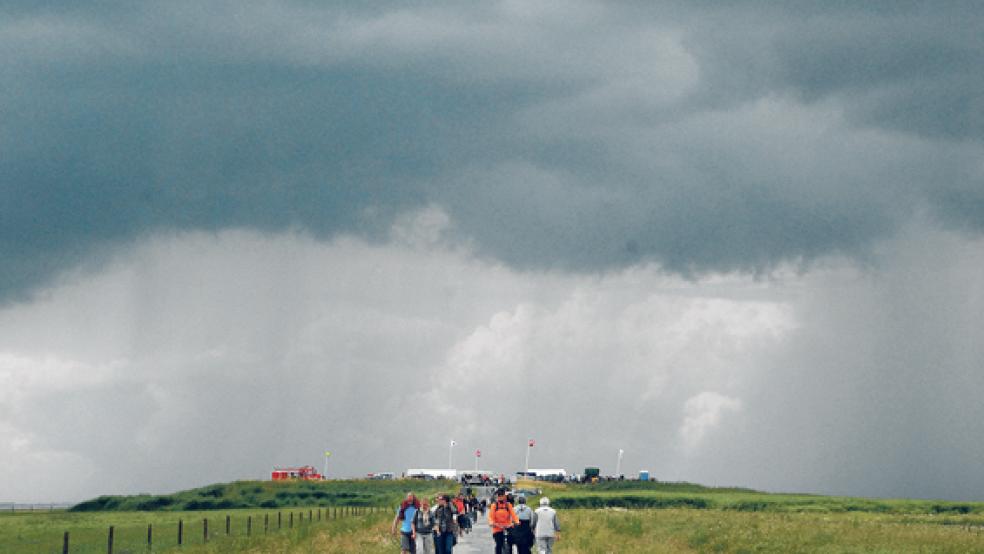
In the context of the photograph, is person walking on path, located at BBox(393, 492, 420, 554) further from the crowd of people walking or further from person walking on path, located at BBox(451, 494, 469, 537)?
person walking on path, located at BBox(451, 494, 469, 537)

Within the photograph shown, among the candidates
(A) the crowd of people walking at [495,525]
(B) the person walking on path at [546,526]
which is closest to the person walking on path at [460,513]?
(A) the crowd of people walking at [495,525]

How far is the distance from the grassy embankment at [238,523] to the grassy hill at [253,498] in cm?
13

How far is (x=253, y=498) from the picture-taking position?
146875mm

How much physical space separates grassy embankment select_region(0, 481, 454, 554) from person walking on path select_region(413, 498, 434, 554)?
35.0ft

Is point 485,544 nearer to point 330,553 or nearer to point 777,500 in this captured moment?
point 330,553

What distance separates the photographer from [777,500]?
123312 millimetres

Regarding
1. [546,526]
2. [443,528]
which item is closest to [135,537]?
[443,528]

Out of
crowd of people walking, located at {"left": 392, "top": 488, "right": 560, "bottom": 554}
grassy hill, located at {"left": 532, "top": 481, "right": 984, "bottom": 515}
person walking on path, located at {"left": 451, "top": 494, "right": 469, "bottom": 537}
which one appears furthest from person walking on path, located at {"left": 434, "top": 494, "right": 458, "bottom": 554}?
grassy hill, located at {"left": 532, "top": 481, "right": 984, "bottom": 515}

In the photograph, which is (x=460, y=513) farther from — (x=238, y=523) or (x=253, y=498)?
(x=253, y=498)

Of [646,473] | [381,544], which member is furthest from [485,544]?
[646,473]

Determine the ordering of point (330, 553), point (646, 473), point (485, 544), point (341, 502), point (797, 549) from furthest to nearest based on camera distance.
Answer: point (646, 473) → point (341, 502) → point (485, 544) → point (797, 549) → point (330, 553)

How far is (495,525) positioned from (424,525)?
253 cm

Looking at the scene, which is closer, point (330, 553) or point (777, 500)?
point (330, 553)

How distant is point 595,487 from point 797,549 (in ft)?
379
